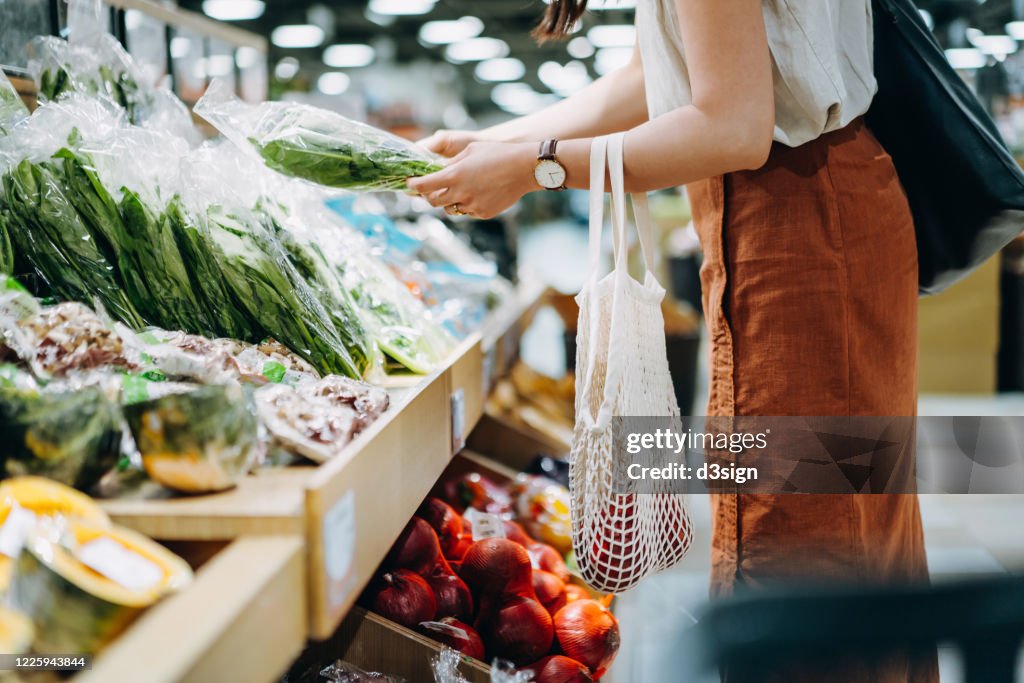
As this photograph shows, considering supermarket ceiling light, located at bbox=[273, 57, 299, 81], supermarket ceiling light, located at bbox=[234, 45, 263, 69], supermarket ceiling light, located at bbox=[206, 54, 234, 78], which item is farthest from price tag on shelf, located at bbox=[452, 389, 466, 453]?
supermarket ceiling light, located at bbox=[273, 57, 299, 81]

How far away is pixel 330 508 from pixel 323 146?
82 centimetres

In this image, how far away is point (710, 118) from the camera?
3.83 feet

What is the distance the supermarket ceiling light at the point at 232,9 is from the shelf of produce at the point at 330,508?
502 inches

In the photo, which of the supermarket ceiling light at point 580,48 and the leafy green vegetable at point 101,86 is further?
the supermarket ceiling light at point 580,48

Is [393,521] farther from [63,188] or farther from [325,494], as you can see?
[63,188]

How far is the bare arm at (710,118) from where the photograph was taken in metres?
1.14

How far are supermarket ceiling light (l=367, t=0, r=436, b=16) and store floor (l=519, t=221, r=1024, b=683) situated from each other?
23.5 feet

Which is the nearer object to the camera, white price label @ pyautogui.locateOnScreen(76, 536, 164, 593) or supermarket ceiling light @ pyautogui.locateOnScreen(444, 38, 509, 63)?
white price label @ pyautogui.locateOnScreen(76, 536, 164, 593)

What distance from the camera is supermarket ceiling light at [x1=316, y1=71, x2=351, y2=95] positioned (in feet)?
65.5

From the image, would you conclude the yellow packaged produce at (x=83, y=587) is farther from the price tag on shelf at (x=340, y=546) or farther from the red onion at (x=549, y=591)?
the red onion at (x=549, y=591)

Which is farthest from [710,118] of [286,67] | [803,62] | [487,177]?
[286,67]

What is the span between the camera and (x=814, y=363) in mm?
1285

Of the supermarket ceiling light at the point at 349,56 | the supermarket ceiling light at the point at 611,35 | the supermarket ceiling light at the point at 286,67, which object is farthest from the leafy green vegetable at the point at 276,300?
the supermarket ceiling light at the point at 286,67

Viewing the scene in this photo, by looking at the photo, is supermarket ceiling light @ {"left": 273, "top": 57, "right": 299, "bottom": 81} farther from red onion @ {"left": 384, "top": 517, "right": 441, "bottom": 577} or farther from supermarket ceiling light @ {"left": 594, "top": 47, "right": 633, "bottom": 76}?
red onion @ {"left": 384, "top": 517, "right": 441, "bottom": 577}
